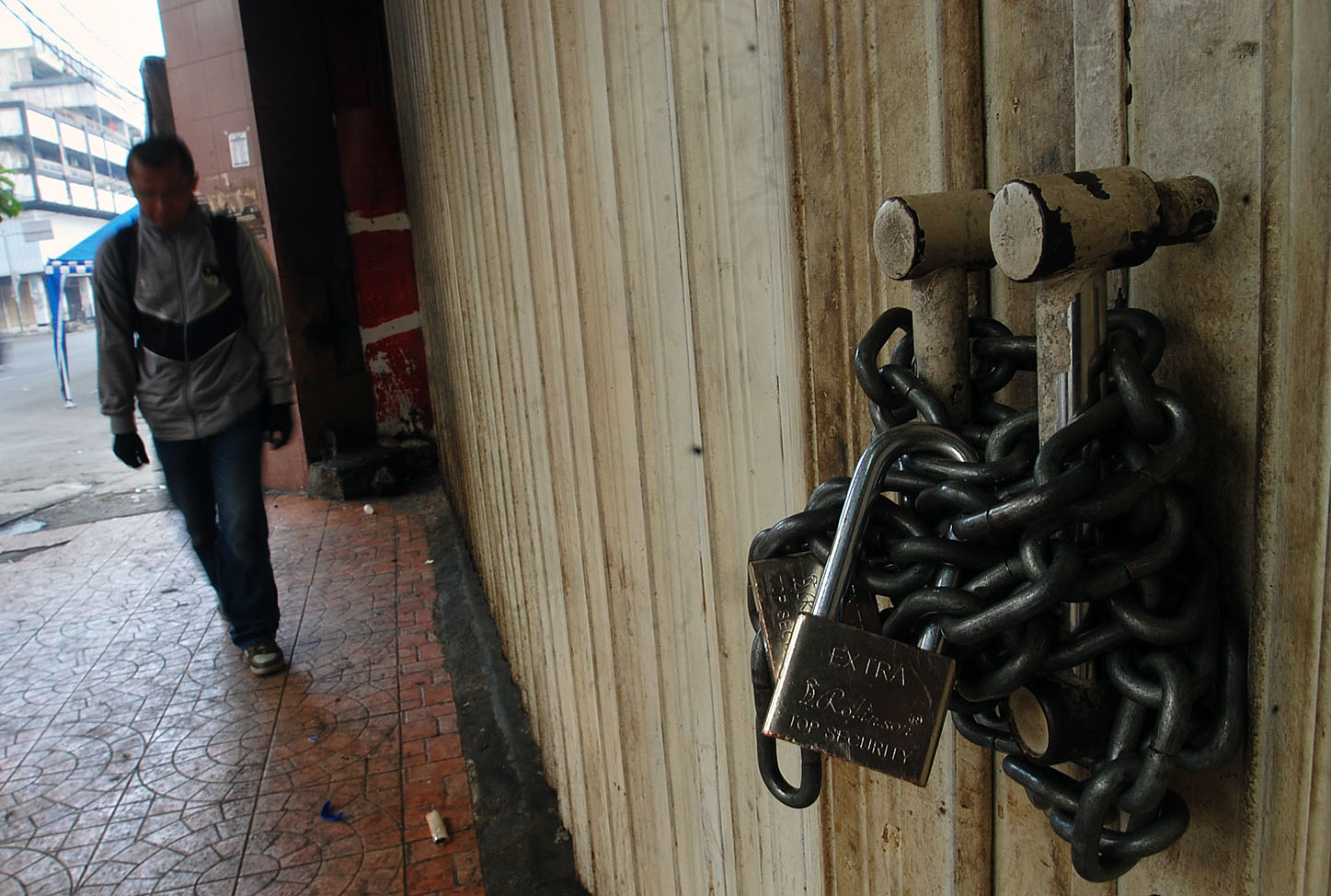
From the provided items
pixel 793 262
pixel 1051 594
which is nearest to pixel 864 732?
pixel 1051 594

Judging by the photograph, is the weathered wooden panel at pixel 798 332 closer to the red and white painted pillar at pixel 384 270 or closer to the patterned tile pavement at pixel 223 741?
the patterned tile pavement at pixel 223 741

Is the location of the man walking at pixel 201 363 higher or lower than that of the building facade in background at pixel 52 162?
lower

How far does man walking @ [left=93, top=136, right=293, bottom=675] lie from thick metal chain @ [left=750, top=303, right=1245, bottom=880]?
13.3ft

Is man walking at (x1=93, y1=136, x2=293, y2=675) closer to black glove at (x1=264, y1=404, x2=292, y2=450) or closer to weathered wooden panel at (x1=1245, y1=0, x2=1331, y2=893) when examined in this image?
black glove at (x1=264, y1=404, x2=292, y2=450)

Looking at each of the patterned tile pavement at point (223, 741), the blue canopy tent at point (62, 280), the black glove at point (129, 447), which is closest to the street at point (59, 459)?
the blue canopy tent at point (62, 280)

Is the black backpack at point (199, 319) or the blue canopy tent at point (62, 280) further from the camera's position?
the blue canopy tent at point (62, 280)

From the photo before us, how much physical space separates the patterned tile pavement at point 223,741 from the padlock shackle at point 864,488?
245cm

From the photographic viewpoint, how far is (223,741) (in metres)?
3.64

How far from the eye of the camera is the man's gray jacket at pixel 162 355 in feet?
13.4

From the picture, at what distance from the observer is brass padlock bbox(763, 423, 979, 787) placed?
0.54 metres

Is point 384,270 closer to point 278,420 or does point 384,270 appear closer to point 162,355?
point 278,420

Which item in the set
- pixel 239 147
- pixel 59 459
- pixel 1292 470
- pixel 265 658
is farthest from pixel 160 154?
pixel 59 459

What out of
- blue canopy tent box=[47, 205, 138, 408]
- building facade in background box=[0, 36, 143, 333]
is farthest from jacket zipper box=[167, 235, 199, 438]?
building facade in background box=[0, 36, 143, 333]

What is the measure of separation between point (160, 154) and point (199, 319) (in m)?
0.68
